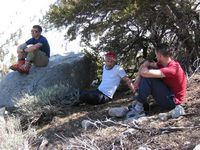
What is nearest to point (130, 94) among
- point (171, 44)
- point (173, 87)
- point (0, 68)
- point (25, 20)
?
point (171, 44)

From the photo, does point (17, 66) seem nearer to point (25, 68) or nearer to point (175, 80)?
point (25, 68)

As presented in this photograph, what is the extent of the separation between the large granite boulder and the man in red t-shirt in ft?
8.73

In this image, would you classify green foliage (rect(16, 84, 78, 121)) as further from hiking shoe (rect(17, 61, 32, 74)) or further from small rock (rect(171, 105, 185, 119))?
small rock (rect(171, 105, 185, 119))

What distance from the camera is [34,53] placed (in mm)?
9398

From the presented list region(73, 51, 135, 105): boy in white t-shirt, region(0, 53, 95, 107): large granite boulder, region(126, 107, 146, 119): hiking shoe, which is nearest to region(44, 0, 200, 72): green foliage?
region(0, 53, 95, 107): large granite boulder

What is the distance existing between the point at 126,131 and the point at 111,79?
2.30 meters

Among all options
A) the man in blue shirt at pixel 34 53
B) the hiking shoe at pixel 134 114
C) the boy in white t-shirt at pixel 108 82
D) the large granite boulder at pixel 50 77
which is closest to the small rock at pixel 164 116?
the hiking shoe at pixel 134 114

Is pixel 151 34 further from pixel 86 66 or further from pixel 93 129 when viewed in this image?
pixel 93 129

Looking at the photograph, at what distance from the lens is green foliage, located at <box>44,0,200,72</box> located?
8367mm

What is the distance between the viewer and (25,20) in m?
18.9

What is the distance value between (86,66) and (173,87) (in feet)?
10.5

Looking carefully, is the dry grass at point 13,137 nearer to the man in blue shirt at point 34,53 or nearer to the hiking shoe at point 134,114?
the hiking shoe at point 134,114

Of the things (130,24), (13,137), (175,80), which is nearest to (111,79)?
(130,24)

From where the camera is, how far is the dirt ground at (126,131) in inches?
222
